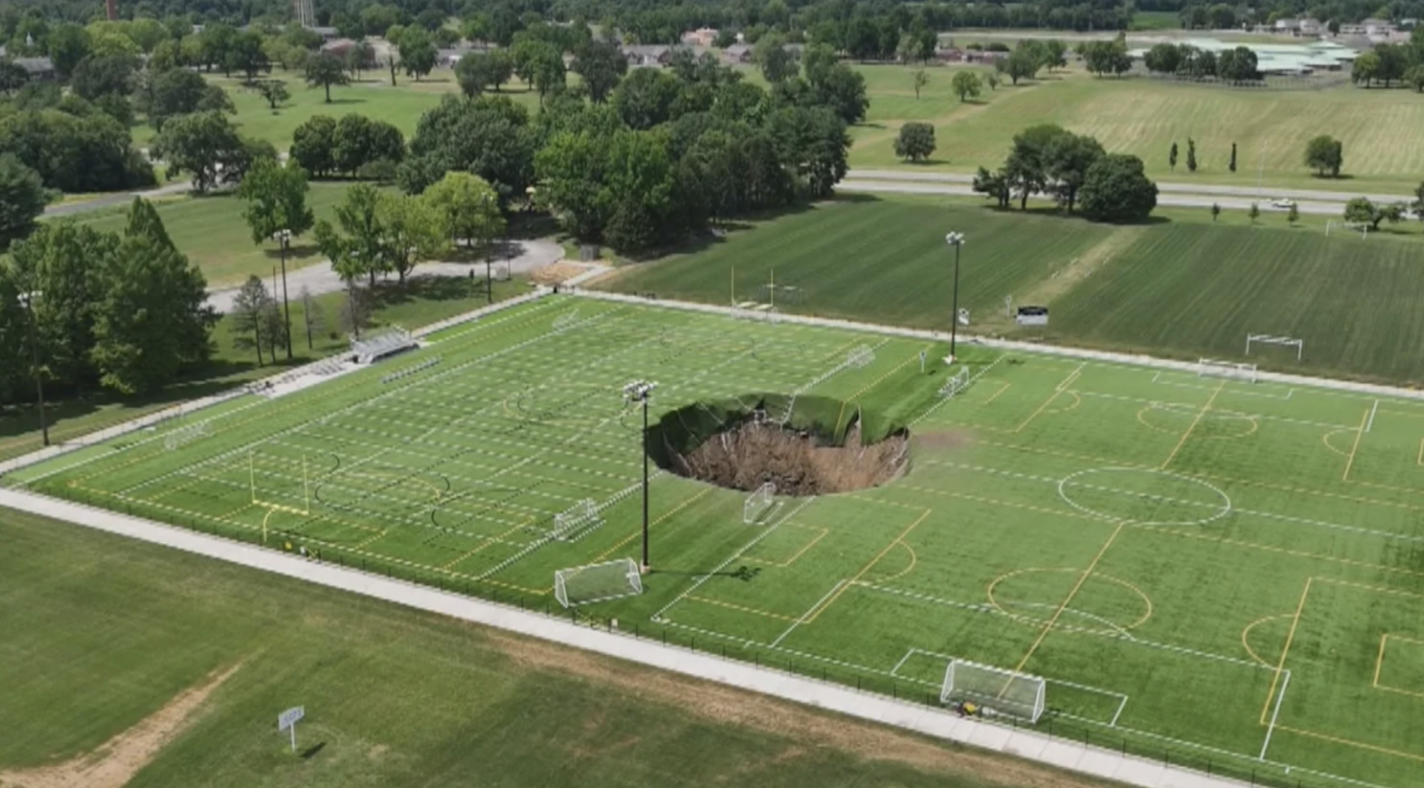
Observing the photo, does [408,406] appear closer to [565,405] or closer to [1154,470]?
[565,405]

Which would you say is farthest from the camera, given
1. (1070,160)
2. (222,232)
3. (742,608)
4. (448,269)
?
(1070,160)

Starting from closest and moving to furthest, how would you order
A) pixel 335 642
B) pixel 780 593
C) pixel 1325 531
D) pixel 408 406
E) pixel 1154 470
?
1. pixel 335 642
2. pixel 780 593
3. pixel 1325 531
4. pixel 1154 470
5. pixel 408 406

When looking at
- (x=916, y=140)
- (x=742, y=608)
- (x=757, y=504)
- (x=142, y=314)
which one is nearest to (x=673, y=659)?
(x=742, y=608)

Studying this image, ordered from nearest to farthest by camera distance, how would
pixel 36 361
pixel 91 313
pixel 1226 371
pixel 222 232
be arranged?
pixel 36 361 < pixel 91 313 < pixel 1226 371 < pixel 222 232

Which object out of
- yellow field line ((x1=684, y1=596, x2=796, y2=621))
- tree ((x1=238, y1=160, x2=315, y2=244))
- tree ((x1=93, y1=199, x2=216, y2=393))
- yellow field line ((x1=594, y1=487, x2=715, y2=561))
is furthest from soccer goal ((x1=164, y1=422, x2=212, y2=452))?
tree ((x1=238, y1=160, x2=315, y2=244))

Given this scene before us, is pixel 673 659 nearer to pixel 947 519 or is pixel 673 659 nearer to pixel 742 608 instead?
pixel 742 608

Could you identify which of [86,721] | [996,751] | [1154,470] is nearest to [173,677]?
[86,721]

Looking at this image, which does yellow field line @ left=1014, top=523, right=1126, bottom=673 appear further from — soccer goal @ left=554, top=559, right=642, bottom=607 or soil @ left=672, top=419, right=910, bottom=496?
soccer goal @ left=554, top=559, right=642, bottom=607
